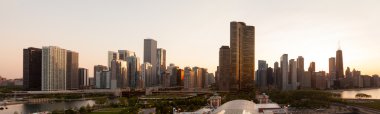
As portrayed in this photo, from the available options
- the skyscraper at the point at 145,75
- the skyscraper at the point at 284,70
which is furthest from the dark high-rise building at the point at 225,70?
the skyscraper at the point at 145,75

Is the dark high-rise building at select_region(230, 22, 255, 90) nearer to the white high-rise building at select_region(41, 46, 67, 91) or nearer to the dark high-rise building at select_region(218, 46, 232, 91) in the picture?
the dark high-rise building at select_region(218, 46, 232, 91)

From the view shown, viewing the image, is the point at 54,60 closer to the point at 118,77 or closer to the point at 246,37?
the point at 118,77

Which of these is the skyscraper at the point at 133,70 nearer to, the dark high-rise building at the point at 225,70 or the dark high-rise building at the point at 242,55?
the dark high-rise building at the point at 225,70

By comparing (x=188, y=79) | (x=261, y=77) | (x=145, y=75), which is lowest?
(x=188, y=79)

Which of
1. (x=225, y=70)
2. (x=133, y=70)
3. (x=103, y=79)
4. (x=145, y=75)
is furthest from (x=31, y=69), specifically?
(x=225, y=70)

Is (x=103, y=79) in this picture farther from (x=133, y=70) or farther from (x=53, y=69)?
(x=53, y=69)

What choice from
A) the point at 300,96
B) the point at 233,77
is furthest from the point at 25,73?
the point at 300,96

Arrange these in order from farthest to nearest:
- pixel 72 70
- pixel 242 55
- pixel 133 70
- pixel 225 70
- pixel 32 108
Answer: pixel 133 70
pixel 72 70
pixel 225 70
pixel 242 55
pixel 32 108
